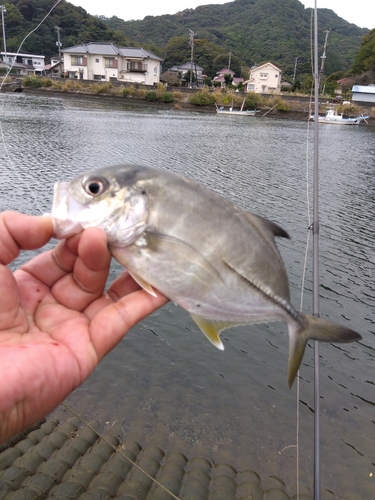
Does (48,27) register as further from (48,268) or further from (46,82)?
(48,268)

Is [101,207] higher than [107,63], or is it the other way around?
[107,63]

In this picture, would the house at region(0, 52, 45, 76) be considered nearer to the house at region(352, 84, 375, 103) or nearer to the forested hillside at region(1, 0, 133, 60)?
the forested hillside at region(1, 0, 133, 60)

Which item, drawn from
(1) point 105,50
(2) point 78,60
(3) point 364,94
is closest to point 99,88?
(1) point 105,50

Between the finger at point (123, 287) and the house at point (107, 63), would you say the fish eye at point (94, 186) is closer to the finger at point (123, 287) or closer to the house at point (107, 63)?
the finger at point (123, 287)

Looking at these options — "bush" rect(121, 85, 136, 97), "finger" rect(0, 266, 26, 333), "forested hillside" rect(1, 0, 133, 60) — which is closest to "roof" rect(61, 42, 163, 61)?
"forested hillside" rect(1, 0, 133, 60)

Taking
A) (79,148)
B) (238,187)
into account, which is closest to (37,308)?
(238,187)

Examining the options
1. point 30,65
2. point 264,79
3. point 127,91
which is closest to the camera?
point 127,91

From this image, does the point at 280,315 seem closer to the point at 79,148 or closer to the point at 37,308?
the point at 37,308
